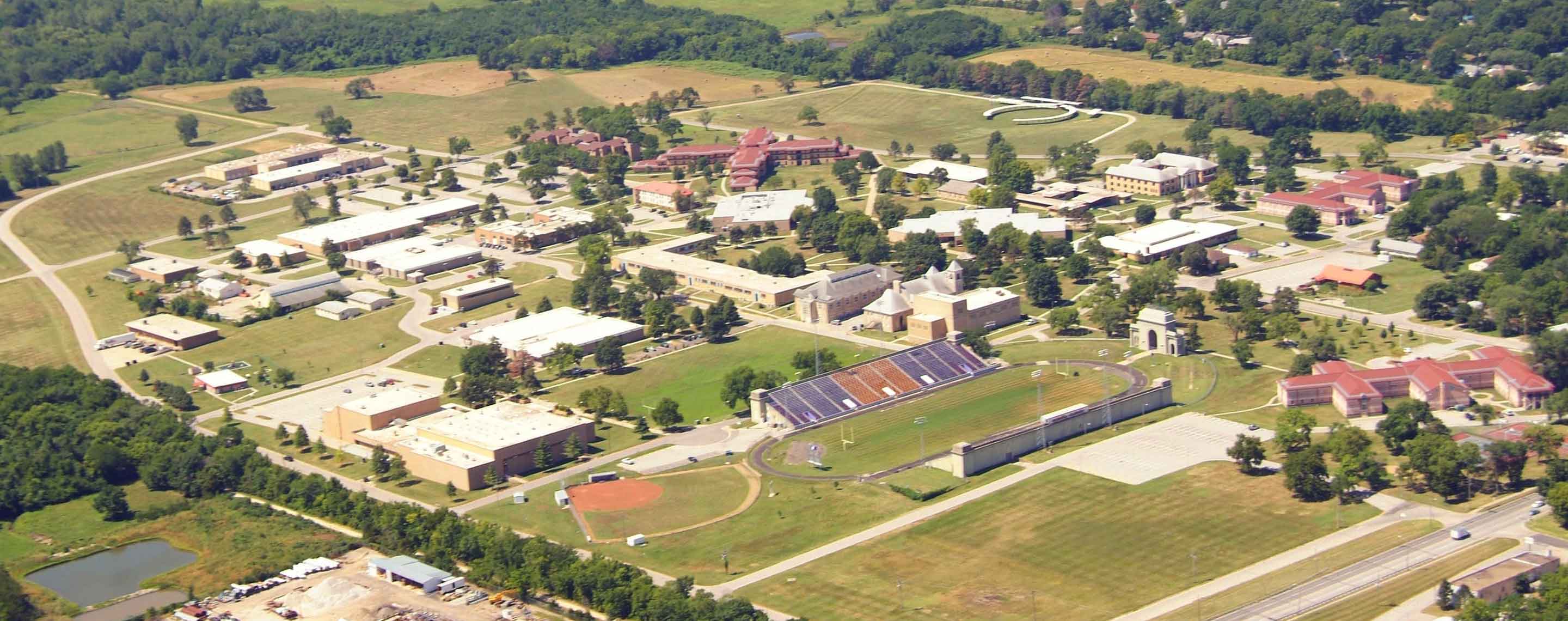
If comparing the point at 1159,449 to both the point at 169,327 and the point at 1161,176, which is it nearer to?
the point at 1161,176

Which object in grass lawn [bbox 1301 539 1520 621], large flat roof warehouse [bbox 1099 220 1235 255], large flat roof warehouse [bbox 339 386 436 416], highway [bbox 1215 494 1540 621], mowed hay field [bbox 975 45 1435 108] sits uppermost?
mowed hay field [bbox 975 45 1435 108]

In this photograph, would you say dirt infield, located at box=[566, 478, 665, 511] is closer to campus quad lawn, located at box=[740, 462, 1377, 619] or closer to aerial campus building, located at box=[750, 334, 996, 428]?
aerial campus building, located at box=[750, 334, 996, 428]

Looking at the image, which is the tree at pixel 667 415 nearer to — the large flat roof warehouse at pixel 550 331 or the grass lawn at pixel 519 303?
the large flat roof warehouse at pixel 550 331

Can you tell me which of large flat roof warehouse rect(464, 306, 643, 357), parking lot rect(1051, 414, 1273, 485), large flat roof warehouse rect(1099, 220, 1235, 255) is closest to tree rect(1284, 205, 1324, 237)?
large flat roof warehouse rect(1099, 220, 1235, 255)

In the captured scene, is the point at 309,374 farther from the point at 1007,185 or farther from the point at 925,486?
the point at 1007,185

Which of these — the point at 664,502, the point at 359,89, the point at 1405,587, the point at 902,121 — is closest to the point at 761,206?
the point at 902,121
